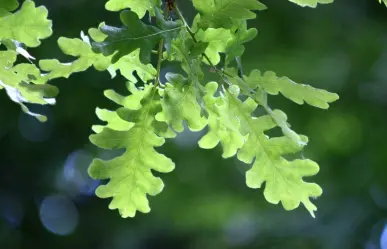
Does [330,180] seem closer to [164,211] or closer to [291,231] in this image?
[291,231]

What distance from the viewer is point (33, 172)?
2.41m

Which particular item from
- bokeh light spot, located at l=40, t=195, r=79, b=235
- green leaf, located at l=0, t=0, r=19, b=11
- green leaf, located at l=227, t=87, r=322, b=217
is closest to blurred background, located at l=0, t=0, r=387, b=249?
bokeh light spot, located at l=40, t=195, r=79, b=235

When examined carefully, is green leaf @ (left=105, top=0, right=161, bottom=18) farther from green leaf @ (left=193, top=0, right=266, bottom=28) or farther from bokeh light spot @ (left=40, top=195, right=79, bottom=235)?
bokeh light spot @ (left=40, top=195, right=79, bottom=235)

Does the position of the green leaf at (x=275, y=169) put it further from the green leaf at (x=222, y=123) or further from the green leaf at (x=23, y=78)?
the green leaf at (x=23, y=78)

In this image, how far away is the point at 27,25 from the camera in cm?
61

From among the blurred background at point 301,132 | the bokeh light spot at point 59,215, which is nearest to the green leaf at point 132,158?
the blurred background at point 301,132

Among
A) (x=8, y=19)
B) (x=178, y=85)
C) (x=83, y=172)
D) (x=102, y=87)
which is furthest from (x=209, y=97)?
(x=83, y=172)

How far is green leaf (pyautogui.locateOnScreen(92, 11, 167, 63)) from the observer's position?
1.87 feet

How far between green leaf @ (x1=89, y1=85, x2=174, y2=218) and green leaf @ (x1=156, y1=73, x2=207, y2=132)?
0.11 ft

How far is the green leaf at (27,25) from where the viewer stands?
61cm

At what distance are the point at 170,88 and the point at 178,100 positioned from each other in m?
0.02

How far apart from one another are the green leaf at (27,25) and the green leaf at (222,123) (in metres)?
0.17

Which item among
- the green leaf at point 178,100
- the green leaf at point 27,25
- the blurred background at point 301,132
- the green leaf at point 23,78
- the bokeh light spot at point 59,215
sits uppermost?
the green leaf at point 27,25

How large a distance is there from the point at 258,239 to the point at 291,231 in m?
0.12
